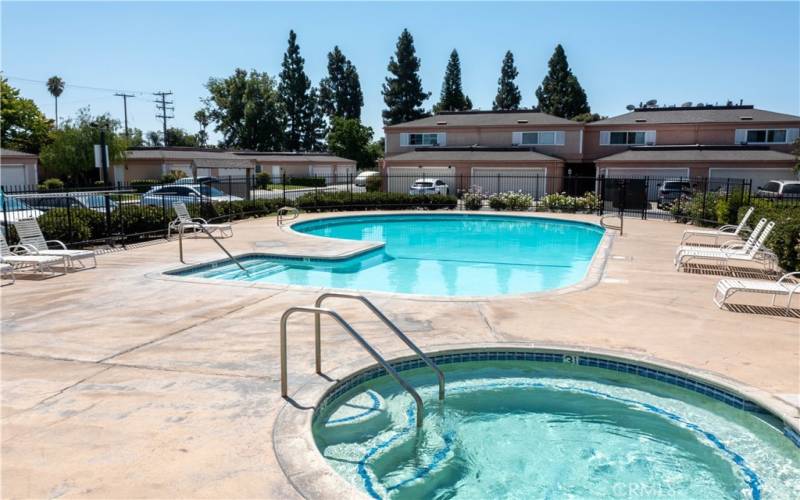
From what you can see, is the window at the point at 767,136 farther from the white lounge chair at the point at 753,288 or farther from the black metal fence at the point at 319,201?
the white lounge chair at the point at 753,288

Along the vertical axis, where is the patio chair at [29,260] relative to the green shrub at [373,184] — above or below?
below

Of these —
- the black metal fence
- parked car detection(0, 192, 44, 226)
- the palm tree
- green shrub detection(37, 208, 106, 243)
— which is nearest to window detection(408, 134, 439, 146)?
the black metal fence

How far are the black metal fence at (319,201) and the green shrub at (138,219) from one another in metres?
0.03

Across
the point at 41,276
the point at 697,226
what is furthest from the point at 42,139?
the point at 697,226

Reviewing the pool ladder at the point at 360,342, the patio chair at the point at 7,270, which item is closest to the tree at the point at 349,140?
the patio chair at the point at 7,270

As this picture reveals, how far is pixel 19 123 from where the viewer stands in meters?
52.4

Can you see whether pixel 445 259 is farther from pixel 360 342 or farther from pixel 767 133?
pixel 767 133

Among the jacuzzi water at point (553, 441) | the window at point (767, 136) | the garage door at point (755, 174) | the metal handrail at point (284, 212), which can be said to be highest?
the window at point (767, 136)

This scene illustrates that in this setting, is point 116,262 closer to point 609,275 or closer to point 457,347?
point 457,347

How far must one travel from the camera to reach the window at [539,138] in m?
38.1

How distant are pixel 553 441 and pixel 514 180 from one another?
3195cm

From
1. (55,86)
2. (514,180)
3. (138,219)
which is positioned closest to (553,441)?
(138,219)

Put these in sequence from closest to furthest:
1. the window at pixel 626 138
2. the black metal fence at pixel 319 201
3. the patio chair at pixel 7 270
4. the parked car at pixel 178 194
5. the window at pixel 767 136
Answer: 1. the patio chair at pixel 7 270
2. the black metal fence at pixel 319 201
3. the parked car at pixel 178 194
4. the window at pixel 767 136
5. the window at pixel 626 138

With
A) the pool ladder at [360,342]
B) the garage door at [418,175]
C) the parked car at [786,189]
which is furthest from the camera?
the garage door at [418,175]
